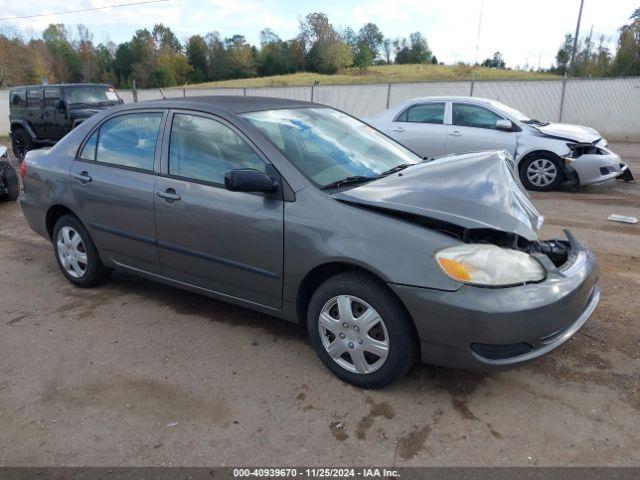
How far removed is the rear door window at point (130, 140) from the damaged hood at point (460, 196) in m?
1.62

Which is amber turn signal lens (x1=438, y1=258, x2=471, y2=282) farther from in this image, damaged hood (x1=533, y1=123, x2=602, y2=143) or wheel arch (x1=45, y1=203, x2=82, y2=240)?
damaged hood (x1=533, y1=123, x2=602, y2=143)

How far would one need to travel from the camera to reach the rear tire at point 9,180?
8141 millimetres

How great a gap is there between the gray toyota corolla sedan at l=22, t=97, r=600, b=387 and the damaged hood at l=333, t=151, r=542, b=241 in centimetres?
1

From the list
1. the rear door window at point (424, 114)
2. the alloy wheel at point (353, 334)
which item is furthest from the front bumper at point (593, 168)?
the alloy wheel at point (353, 334)

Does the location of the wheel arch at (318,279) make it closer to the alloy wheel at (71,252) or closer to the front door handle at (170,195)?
the front door handle at (170,195)

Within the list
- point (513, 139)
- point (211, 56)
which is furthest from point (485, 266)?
point (211, 56)

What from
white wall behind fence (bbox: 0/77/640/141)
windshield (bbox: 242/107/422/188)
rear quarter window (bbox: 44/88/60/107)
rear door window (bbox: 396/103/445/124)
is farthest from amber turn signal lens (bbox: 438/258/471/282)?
white wall behind fence (bbox: 0/77/640/141)

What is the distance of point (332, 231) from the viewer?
299cm

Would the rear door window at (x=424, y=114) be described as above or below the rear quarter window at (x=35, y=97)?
above

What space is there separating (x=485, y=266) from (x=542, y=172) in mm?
6680

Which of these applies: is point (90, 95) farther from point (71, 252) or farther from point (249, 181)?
point (249, 181)

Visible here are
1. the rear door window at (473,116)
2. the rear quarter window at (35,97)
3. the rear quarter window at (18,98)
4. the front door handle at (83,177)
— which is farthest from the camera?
the rear quarter window at (18,98)

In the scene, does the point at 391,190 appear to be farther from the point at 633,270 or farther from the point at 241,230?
the point at 633,270

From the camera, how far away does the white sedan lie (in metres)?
8.38
